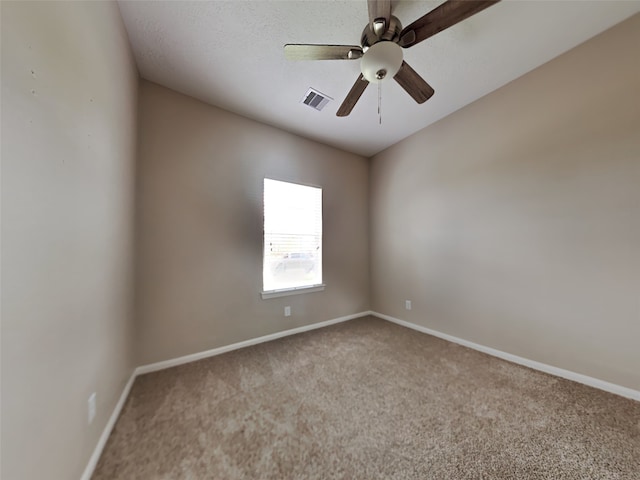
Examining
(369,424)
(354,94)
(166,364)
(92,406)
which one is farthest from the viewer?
(166,364)

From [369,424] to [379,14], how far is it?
258 cm

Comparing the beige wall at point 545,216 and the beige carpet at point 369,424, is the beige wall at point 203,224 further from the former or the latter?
the beige wall at point 545,216

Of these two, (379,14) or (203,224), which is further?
(203,224)

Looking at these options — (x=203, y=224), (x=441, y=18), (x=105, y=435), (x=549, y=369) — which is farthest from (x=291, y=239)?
(x=549, y=369)

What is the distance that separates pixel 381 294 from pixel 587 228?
2.37 m

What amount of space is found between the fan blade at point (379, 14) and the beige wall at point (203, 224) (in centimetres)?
176

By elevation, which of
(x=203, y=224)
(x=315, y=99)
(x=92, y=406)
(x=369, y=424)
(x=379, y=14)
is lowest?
(x=369, y=424)

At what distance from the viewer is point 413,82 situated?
1.70m

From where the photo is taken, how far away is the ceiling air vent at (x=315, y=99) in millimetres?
2289

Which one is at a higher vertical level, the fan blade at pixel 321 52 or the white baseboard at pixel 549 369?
the fan blade at pixel 321 52

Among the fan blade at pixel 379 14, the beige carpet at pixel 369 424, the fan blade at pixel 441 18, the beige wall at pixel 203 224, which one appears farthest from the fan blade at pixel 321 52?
the beige carpet at pixel 369 424

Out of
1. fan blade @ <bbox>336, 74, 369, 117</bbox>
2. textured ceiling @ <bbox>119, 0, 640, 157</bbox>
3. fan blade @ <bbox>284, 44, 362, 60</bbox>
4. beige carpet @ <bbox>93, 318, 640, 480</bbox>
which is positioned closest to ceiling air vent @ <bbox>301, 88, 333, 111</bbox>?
textured ceiling @ <bbox>119, 0, 640, 157</bbox>

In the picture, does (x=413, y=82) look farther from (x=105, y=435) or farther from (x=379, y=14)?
(x=105, y=435)

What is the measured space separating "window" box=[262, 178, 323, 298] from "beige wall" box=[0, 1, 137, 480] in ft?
4.93
